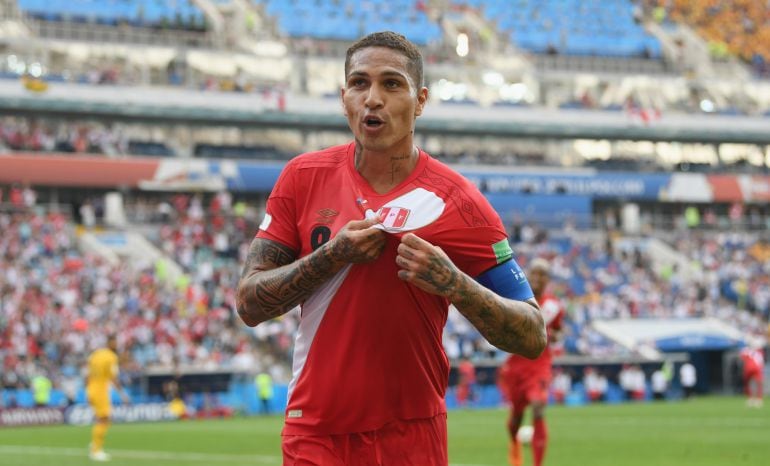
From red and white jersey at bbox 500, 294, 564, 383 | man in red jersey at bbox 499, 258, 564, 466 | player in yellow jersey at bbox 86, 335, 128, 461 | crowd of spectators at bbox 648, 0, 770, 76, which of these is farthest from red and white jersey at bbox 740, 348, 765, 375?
crowd of spectators at bbox 648, 0, 770, 76

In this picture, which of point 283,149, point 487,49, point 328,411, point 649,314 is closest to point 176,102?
point 283,149

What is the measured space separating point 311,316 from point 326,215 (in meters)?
0.40

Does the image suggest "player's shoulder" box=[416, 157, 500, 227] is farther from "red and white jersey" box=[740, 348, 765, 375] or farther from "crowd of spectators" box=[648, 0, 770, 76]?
"crowd of spectators" box=[648, 0, 770, 76]

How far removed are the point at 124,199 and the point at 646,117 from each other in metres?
27.5

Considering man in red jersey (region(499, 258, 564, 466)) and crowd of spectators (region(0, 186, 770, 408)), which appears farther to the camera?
crowd of spectators (region(0, 186, 770, 408))

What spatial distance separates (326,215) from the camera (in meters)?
4.93

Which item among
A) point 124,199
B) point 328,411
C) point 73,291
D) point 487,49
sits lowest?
point 328,411

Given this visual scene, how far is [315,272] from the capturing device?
4.71 meters

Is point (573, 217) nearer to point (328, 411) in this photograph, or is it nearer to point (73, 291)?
point (73, 291)

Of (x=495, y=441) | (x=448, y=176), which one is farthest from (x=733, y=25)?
(x=448, y=176)

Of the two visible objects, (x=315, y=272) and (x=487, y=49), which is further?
(x=487, y=49)

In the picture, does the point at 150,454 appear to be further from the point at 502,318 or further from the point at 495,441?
the point at 502,318

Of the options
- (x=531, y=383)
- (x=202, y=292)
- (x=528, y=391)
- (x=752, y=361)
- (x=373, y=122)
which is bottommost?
(x=528, y=391)

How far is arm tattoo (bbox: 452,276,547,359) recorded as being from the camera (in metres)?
4.67
